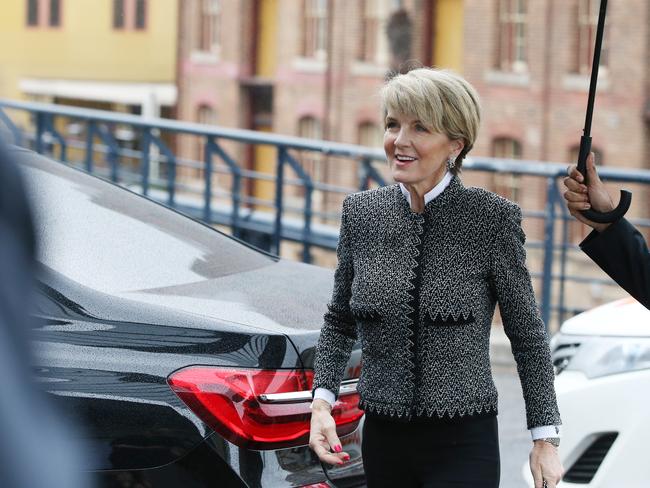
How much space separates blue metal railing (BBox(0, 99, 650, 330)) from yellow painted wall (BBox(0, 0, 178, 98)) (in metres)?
33.5

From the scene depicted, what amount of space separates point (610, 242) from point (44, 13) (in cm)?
5096

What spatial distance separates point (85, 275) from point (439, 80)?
113 centimetres

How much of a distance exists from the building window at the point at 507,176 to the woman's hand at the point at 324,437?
1131 inches

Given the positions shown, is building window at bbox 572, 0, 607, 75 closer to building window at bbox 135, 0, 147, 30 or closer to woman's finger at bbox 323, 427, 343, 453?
building window at bbox 135, 0, 147, 30

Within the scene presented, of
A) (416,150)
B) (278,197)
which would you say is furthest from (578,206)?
(278,197)

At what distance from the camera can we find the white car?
4781mm

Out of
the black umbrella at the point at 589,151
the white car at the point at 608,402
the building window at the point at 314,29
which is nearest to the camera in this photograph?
the black umbrella at the point at 589,151

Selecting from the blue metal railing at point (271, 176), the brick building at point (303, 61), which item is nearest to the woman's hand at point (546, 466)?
the blue metal railing at point (271, 176)

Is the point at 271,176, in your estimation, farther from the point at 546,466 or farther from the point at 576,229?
the point at 576,229

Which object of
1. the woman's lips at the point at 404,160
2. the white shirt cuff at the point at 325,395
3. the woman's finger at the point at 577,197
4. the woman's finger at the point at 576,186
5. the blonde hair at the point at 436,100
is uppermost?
the blonde hair at the point at 436,100

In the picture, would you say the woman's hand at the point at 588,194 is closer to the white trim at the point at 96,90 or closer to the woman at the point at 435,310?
the woman at the point at 435,310

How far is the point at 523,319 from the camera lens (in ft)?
11.1

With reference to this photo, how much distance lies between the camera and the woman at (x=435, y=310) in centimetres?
333

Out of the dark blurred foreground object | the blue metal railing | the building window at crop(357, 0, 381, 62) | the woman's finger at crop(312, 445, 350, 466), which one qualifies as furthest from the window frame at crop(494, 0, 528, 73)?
the dark blurred foreground object
